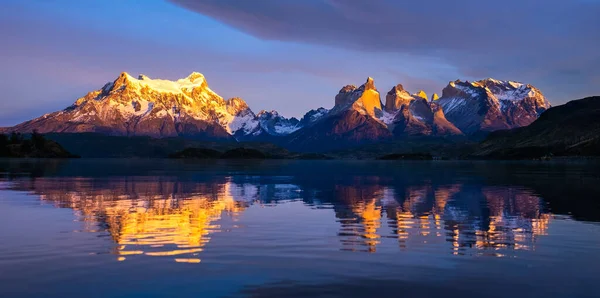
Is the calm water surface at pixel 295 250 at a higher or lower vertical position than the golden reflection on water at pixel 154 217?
lower

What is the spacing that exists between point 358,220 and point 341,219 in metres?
1.79

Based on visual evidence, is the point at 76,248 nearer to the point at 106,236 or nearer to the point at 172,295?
the point at 106,236

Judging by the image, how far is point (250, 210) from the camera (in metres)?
57.5

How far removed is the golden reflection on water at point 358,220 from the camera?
35.3 meters

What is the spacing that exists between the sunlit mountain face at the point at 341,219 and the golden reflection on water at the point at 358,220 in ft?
0.22

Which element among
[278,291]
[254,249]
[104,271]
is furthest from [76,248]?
[278,291]

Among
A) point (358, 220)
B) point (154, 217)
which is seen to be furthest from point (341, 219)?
point (154, 217)

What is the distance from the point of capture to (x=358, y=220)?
1940 inches

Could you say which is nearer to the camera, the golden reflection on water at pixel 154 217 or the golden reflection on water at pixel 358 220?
the golden reflection on water at pixel 154 217

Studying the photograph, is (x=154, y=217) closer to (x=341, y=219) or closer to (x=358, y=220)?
(x=341, y=219)

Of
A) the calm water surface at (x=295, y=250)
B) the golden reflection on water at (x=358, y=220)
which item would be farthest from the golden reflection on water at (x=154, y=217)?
the calm water surface at (x=295, y=250)

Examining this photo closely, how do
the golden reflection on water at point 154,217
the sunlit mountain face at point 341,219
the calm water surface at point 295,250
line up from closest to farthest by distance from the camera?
the calm water surface at point 295,250, the golden reflection on water at point 154,217, the sunlit mountain face at point 341,219

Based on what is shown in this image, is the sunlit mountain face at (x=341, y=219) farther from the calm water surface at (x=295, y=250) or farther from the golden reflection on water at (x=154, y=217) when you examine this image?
the calm water surface at (x=295, y=250)

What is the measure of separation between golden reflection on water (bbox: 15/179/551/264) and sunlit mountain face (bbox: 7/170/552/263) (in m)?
0.07
